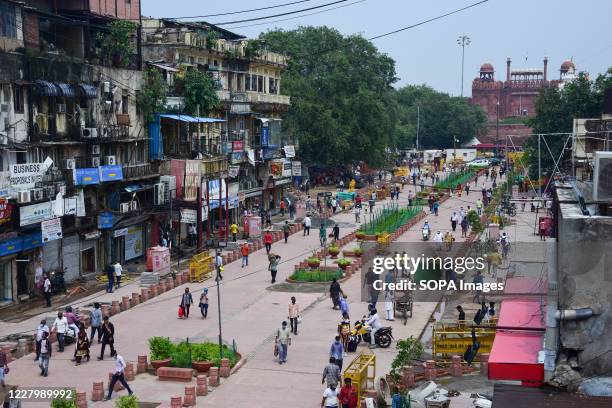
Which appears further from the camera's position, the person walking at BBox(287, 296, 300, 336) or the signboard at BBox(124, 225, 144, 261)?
the signboard at BBox(124, 225, 144, 261)

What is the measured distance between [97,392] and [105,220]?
15.4 metres

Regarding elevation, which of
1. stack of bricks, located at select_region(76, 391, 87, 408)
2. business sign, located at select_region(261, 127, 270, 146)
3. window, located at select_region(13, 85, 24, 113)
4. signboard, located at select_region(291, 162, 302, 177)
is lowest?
stack of bricks, located at select_region(76, 391, 87, 408)

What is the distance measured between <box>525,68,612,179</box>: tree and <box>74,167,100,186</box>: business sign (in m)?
33.8

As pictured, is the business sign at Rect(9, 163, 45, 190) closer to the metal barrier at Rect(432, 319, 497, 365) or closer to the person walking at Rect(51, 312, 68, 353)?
the person walking at Rect(51, 312, 68, 353)

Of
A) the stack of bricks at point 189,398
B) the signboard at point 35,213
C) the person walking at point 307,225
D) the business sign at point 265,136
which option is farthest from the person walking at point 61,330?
the business sign at point 265,136

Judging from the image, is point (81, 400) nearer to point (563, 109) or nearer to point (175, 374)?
point (175, 374)

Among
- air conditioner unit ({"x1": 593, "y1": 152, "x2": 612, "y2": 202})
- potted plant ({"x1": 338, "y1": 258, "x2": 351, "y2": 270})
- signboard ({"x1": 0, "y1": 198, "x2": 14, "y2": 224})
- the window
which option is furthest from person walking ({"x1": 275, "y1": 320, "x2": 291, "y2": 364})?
the window

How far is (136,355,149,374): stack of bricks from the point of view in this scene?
66.6 ft

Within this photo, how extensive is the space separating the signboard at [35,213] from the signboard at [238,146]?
17.7 meters

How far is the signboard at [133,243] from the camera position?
35.8 metres

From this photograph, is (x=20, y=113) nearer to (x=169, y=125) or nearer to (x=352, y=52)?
(x=169, y=125)

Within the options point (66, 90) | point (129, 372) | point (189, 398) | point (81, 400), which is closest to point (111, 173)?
point (66, 90)

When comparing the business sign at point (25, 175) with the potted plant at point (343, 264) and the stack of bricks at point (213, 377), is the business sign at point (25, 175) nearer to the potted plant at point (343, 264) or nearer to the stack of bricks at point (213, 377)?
the potted plant at point (343, 264)

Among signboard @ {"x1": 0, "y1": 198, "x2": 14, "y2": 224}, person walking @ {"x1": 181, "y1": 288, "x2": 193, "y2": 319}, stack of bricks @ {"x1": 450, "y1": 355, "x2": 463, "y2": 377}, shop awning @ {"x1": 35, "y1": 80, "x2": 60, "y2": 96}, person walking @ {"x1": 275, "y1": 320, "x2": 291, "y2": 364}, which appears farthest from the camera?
shop awning @ {"x1": 35, "y1": 80, "x2": 60, "y2": 96}
